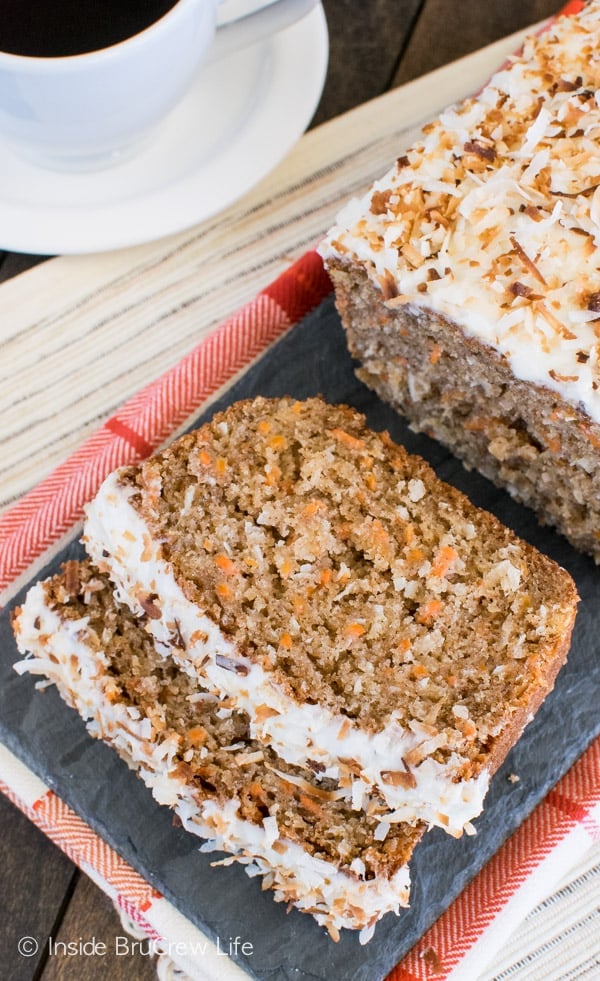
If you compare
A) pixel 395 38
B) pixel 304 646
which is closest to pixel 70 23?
pixel 395 38

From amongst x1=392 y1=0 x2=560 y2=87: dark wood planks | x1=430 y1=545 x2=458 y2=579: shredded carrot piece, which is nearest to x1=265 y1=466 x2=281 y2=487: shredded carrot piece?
x1=430 y1=545 x2=458 y2=579: shredded carrot piece

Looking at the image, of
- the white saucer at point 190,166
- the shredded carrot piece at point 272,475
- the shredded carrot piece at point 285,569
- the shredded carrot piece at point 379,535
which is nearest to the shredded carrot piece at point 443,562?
the shredded carrot piece at point 379,535

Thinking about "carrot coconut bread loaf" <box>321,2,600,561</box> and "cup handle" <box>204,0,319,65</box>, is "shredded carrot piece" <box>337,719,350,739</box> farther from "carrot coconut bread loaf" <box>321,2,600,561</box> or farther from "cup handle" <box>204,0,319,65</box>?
"cup handle" <box>204,0,319,65</box>

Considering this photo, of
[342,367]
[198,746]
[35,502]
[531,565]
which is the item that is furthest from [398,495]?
[35,502]

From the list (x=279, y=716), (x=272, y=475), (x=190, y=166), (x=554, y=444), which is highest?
(x=190, y=166)

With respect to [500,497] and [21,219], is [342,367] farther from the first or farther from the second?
[21,219]

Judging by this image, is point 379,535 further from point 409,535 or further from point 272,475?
point 272,475
